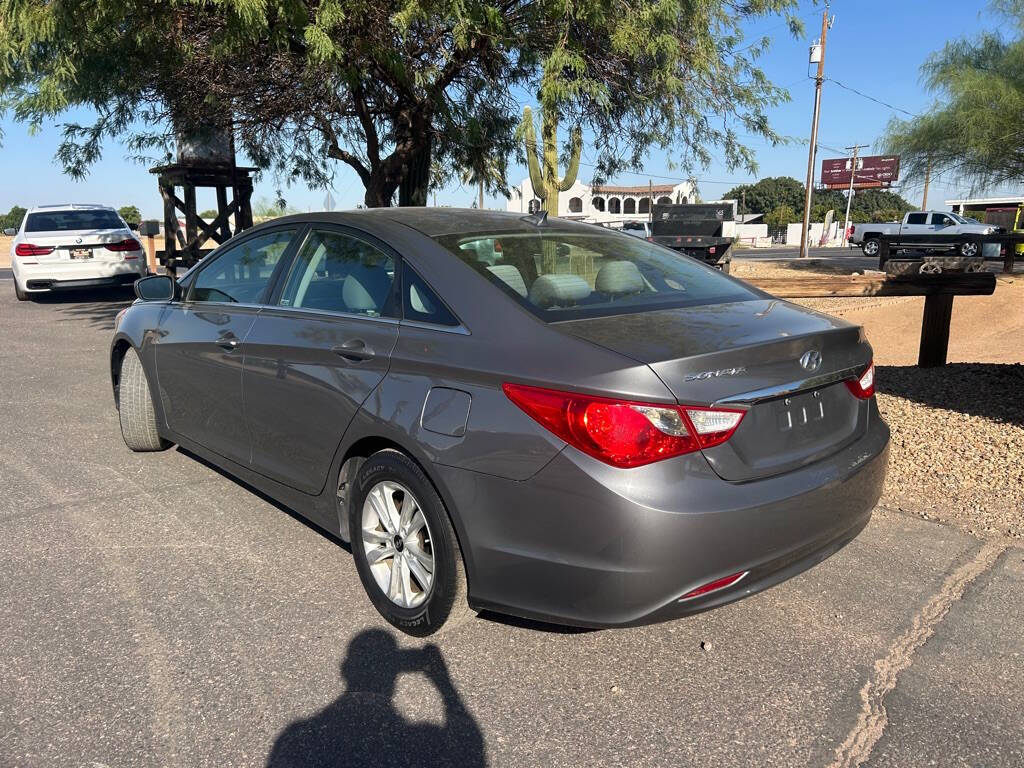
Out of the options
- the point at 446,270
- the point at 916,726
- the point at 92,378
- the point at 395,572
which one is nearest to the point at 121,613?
the point at 395,572

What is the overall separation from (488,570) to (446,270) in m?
1.14

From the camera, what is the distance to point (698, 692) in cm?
281

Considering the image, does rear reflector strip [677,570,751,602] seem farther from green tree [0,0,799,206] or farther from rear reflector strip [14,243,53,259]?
rear reflector strip [14,243,53,259]

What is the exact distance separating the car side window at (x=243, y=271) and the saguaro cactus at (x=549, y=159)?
3757 millimetres

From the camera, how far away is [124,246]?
47.0 feet

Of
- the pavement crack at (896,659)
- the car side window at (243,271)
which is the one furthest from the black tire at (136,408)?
the pavement crack at (896,659)

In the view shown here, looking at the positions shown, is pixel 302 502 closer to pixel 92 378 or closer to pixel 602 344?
pixel 602 344

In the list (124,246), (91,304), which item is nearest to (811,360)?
(124,246)

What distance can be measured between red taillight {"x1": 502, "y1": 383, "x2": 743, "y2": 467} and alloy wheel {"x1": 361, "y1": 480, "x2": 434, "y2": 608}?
72cm

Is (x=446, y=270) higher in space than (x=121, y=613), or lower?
higher

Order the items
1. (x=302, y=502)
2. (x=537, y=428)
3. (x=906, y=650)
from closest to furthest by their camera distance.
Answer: (x=537, y=428), (x=906, y=650), (x=302, y=502)

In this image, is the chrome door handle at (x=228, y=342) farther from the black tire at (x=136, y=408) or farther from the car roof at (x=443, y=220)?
the black tire at (x=136, y=408)

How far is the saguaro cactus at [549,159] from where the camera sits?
816 centimetres

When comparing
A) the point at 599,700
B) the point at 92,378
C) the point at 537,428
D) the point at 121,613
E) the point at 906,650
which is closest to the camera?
the point at 537,428
